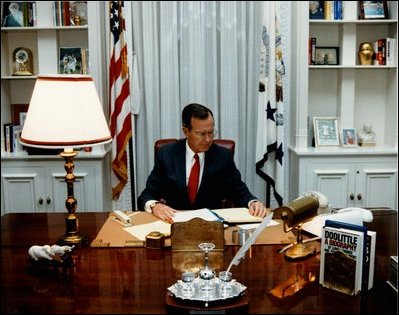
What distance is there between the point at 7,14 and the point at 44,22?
0.93 ft

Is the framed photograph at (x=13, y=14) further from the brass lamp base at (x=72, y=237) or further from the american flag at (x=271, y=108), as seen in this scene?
the brass lamp base at (x=72, y=237)

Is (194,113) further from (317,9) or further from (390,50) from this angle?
(390,50)

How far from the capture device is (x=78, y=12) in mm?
3713

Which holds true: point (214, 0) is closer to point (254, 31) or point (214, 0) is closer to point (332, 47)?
point (254, 31)

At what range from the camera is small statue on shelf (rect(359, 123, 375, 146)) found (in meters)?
3.88

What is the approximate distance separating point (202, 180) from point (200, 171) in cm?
6

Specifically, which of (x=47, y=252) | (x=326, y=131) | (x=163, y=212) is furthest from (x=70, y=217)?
(x=326, y=131)

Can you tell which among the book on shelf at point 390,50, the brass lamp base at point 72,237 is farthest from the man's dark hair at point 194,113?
the book on shelf at point 390,50

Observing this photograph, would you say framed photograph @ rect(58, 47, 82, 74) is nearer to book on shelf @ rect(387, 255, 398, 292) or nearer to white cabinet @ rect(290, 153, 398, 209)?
white cabinet @ rect(290, 153, 398, 209)

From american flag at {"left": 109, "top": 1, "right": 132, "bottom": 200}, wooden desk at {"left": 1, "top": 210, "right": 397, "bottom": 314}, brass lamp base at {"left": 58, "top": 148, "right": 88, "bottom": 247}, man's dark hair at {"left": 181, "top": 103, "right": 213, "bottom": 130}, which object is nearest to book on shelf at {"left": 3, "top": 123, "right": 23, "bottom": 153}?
american flag at {"left": 109, "top": 1, "right": 132, "bottom": 200}

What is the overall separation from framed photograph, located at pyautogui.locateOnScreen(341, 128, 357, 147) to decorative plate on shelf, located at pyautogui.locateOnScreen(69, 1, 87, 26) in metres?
2.21

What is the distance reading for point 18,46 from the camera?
390 centimetres

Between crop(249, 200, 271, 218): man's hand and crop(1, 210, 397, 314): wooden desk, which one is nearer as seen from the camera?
crop(1, 210, 397, 314): wooden desk

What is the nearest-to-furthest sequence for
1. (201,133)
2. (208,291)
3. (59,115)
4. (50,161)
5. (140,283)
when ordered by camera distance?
(208,291) < (140,283) < (59,115) < (201,133) < (50,161)
